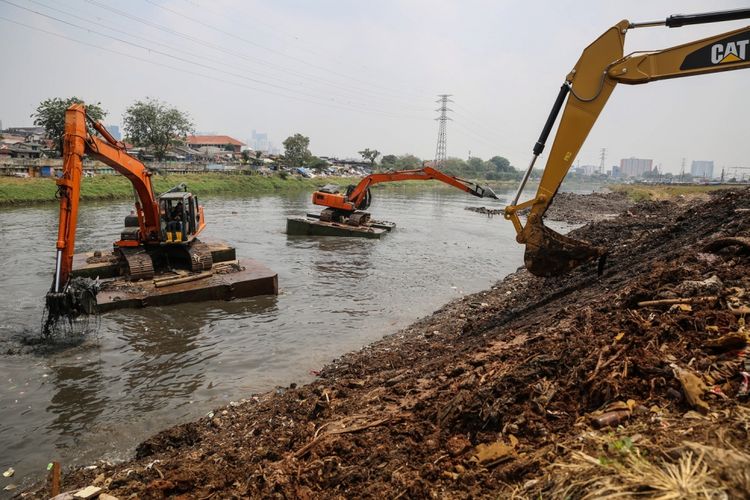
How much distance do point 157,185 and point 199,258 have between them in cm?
3564

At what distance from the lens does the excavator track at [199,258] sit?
1248 centimetres

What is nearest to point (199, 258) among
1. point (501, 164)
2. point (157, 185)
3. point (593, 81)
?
point (593, 81)

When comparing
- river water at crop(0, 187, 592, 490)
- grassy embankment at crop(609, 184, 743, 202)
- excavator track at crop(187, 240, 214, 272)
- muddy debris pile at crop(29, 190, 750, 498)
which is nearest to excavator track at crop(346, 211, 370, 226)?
river water at crop(0, 187, 592, 490)

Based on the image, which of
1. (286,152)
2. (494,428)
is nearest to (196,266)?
(494,428)

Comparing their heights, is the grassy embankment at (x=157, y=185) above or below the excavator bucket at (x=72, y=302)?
above

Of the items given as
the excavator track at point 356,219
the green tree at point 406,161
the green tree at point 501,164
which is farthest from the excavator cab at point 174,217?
the green tree at point 501,164

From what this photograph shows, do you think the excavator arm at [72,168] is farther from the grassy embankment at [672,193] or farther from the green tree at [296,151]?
the green tree at [296,151]

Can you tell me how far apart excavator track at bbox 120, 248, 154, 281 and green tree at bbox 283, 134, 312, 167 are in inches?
2795

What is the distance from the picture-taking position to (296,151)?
81500mm

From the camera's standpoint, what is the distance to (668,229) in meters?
10.9

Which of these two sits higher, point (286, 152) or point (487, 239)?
point (286, 152)

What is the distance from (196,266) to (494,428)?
10.5 meters

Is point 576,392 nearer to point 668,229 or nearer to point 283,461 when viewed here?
point 283,461

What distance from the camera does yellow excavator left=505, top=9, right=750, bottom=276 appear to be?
20.8ft
